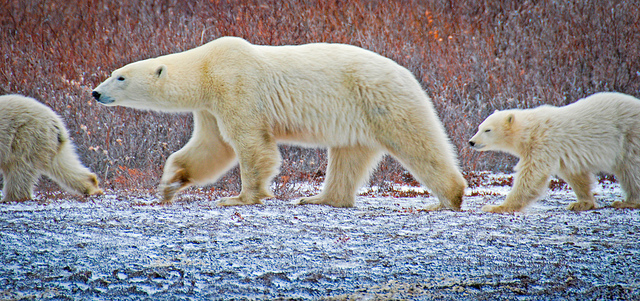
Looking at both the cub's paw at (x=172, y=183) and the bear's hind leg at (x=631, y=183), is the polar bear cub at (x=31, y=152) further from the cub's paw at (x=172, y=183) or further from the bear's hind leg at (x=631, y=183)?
the bear's hind leg at (x=631, y=183)

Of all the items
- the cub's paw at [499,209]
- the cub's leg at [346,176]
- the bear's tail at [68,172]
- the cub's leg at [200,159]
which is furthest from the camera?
the bear's tail at [68,172]

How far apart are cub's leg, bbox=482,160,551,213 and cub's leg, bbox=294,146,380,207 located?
978mm

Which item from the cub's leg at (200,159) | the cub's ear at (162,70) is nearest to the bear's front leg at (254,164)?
the cub's leg at (200,159)

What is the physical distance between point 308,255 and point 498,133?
2.41m

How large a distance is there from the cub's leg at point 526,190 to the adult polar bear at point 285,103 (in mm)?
319

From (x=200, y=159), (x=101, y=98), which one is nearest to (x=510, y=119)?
(x=200, y=159)

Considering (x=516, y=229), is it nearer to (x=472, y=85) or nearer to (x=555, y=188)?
(x=555, y=188)

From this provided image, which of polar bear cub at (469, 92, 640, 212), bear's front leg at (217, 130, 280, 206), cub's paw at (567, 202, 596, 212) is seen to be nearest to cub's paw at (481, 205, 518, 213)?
polar bear cub at (469, 92, 640, 212)

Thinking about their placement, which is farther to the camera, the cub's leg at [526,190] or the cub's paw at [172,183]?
the cub's paw at [172,183]

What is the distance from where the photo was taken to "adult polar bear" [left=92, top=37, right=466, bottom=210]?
4.20 metres

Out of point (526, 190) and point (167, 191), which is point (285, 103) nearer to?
point (167, 191)

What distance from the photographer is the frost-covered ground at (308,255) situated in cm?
237

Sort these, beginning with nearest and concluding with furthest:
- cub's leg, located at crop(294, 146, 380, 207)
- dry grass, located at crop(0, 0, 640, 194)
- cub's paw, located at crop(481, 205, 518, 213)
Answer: cub's paw, located at crop(481, 205, 518, 213), cub's leg, located at crop(294, 146, 380, 207), dry grass, located at crop(0, 0, 640, 194)

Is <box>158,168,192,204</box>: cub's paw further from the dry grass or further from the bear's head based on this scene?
the bear's head
